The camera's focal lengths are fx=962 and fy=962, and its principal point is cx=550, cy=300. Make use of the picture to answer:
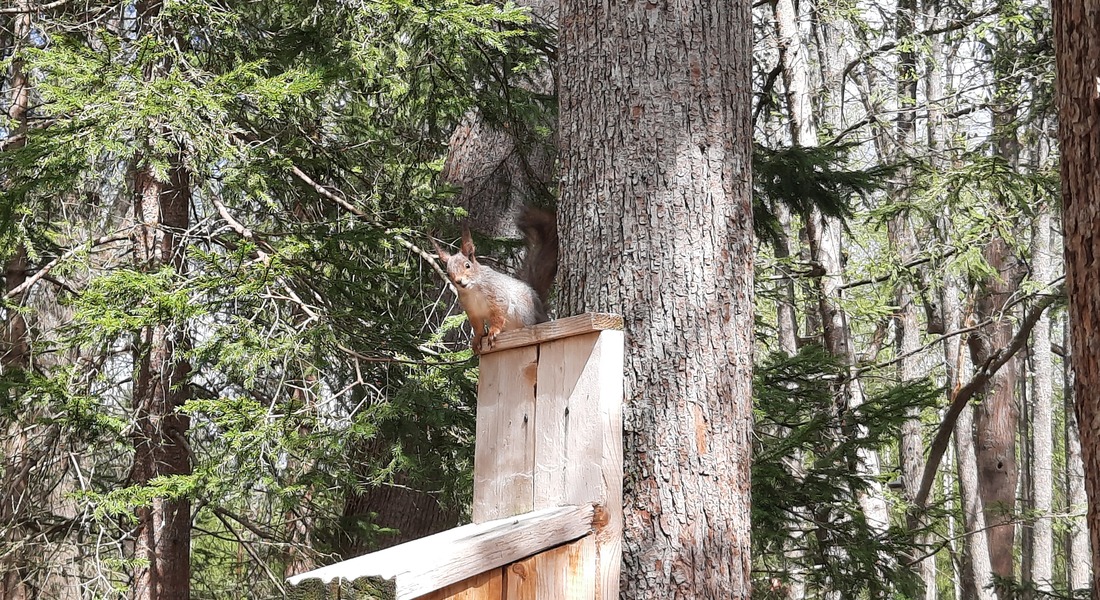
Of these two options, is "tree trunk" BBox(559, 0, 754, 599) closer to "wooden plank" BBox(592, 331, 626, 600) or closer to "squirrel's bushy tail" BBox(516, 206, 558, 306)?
"wooden plank" BBox(592, 331, 626, 600)

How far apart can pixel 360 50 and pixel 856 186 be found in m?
2.57

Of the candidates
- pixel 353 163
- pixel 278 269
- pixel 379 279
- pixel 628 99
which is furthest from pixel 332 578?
pixel 353 163

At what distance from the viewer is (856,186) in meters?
4.89

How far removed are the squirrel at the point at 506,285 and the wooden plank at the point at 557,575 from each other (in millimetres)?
852

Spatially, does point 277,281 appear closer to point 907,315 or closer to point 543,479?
point 543,479

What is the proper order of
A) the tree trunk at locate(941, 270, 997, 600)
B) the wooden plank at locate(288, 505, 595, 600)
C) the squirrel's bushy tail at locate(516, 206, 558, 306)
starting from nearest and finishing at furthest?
the wooden plank at locate(288, 505, 595, 600)
the squirrel's bushy tail at locate(516, 206, 558, 306)
the tree trunk at locate(941, 270, 997, 600)

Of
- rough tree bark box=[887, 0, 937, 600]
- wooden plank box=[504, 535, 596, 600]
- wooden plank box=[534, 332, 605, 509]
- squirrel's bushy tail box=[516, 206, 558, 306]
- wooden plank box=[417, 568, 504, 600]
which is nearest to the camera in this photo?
wooden plank box=[417, 568, 504, 600]

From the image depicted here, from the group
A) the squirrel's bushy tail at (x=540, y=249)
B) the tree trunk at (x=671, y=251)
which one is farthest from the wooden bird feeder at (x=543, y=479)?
the squirrel's bushy tail at (x=540, y=249)

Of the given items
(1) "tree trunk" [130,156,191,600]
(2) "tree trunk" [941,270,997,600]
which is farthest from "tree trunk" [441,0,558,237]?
(2) "tree trunk" [941,270,997,600]

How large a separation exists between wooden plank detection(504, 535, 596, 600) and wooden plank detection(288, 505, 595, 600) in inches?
1.5

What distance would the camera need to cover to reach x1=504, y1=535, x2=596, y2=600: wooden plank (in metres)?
2.23

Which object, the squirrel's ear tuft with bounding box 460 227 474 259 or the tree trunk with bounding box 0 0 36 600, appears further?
the tree trunk with bounding box 0 0 36 600

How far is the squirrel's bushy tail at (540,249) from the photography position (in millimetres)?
3393

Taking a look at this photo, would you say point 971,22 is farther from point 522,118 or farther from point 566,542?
point 566,542
